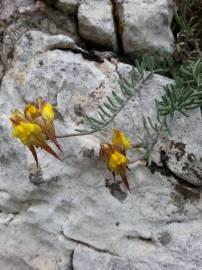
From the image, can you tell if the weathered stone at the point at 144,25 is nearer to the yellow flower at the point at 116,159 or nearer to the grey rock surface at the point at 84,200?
the grey rock surface at the point at 84,200

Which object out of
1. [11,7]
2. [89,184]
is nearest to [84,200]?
[89,184]

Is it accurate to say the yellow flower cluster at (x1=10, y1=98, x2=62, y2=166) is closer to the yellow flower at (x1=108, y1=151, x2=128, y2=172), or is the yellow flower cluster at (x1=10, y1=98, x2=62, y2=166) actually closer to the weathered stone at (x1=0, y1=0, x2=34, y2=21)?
the yellow flower at (x1=108, y1=151, x2=128, y2=172)

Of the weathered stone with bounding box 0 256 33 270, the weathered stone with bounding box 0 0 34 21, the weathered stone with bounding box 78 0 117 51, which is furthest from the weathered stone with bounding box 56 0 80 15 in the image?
the weathered stone with bounding box 0 256 33 270

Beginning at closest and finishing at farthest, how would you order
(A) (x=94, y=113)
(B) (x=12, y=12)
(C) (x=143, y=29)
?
(A) (x=94, y=113) < (C) (x=143, y=29) < (B) (x=12, y=12)

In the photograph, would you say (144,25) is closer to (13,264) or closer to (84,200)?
(84,200)

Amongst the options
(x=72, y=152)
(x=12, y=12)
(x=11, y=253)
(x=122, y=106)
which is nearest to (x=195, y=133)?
(x=122, y=106)

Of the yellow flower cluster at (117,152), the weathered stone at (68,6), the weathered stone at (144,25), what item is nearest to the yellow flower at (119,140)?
the yellow flower cluster at (117,152)

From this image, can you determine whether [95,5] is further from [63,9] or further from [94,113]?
[94,113]
